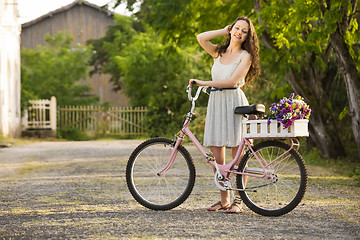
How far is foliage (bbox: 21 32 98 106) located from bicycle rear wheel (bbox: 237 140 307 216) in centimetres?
2197

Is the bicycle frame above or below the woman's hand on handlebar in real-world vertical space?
below

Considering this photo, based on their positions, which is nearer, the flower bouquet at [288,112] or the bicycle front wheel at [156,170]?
the flower bouquet at [288,112]

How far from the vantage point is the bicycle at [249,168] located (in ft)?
17.5

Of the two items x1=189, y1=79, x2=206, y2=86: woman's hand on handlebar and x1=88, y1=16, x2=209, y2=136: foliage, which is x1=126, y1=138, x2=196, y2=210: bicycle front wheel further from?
x1=88, y1=16, x2=209, y2=136: foliage

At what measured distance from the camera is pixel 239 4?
1300 centimetres

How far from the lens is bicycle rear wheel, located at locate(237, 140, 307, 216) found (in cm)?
534

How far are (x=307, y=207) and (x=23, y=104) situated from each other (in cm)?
1966

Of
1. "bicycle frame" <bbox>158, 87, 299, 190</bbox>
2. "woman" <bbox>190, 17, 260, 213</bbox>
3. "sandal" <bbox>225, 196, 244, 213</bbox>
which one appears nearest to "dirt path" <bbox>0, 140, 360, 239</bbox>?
"sandal" <bbox>225, 196, 244, 213</bbox>

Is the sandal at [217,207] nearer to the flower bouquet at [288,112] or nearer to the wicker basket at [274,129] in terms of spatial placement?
the wicker basket at [274,129]

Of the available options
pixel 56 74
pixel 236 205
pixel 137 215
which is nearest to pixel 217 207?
pixel 236 205

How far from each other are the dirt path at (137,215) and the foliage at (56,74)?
1860cm

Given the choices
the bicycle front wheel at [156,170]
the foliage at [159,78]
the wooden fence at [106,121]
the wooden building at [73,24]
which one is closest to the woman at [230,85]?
the bicycle front wheel at [156,170]

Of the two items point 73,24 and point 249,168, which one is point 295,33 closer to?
point 249,168

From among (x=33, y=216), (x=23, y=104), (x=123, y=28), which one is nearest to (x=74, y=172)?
(x=33, y=216)
